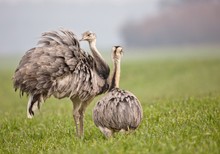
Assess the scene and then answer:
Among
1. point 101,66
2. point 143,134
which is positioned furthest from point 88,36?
point 143,134

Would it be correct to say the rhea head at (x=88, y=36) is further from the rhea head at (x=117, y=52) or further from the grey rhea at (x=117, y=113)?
the grey rhea at (x=117, y=113)

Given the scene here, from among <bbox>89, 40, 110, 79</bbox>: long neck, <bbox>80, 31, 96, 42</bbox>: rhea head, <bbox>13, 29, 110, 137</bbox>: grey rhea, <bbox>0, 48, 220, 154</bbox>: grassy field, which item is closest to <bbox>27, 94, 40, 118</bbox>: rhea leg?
<bbox>13, 29, 110, 137</bbox>: grey rhea

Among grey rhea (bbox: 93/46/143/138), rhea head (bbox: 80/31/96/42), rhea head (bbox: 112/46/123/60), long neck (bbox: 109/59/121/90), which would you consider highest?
rhea head (bbox: 80/31/96/42)

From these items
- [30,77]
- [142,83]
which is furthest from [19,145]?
[142,83]

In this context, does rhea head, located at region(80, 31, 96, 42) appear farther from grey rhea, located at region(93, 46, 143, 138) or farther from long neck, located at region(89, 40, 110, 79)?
grey rhea, located at region(93, 46, 143, 138)

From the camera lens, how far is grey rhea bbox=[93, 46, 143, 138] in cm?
924

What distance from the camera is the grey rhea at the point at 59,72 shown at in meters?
9.62

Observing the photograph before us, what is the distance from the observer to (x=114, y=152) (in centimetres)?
808

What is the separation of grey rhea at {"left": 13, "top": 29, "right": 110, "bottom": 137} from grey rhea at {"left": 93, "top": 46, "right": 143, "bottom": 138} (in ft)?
1.91

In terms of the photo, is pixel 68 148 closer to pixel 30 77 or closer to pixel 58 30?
pixel 30 77

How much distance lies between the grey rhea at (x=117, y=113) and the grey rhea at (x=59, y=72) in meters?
0.58

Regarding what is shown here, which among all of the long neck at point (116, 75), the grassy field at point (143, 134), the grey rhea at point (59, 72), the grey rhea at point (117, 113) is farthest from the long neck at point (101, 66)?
the grassy field at point (143, 134)

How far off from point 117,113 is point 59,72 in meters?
1.34

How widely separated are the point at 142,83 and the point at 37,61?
77.8 feet
